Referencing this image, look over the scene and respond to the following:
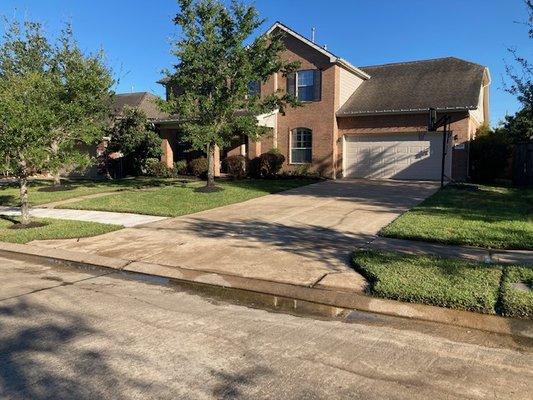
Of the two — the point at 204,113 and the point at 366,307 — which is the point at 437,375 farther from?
the point at 204,113

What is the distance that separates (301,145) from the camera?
23438mm

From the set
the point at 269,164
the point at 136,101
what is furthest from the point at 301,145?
the point at 136,101

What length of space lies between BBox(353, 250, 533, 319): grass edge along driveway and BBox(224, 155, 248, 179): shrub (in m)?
16.4

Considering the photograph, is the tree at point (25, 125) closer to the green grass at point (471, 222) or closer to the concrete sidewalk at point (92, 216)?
the concrete sidewalk at point (92, 216)

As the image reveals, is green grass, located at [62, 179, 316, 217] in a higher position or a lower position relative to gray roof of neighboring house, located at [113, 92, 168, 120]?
lower

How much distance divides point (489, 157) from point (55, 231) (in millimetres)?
17301

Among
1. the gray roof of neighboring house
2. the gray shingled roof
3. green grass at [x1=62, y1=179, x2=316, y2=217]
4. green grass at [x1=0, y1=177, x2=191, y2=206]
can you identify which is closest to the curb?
green grass at [x1=62, y1=179, x2=316, y2=217]

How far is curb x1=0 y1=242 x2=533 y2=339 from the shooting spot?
4927mm

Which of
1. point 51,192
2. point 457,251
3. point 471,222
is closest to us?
point 457,251

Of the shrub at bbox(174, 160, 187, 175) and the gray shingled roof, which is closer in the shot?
the gray shingled roof

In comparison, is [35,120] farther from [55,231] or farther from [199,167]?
[199,167]

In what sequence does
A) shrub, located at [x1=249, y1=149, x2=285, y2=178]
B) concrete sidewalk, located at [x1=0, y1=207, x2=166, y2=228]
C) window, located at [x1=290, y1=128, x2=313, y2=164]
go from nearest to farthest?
concrete sidewalk, located at [x1=0, y1=207, x2=166, y2=228]
shrub, located at [x1=249, y1=149, x2=285, y2=178]
window, located at [x1=290, y1=128, x2=313, y2=164]

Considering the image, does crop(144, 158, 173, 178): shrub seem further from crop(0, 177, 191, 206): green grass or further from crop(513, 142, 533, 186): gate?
crop(513, 142, 533, 186): gate

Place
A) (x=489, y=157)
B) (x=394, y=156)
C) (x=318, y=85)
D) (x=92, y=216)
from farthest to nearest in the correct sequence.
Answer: (x=318, y=85), (x=394, y=156), (x=489, y=157), (x=92, y=216)
